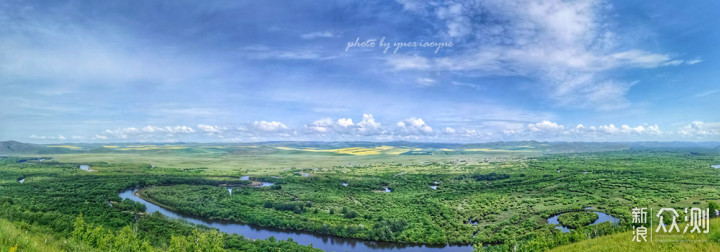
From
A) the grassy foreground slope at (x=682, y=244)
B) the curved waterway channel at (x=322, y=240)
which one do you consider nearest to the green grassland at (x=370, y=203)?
the curved waterway channel at (x=322, y=240)

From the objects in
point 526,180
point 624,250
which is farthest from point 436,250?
point 526,180

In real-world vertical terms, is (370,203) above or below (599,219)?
below

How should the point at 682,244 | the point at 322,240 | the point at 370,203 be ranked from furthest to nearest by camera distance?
the point at 370,203 → the point at 322,240 → the point at 682,244

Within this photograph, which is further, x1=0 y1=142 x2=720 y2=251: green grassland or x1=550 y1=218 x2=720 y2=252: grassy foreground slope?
x1=0 y1=142 x2=720 y2=251: green grassland

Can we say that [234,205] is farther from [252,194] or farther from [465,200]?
[465,200]

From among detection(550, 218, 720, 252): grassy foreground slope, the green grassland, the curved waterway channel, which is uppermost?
detection(550, 218, 720, 252): grassy foreground slope

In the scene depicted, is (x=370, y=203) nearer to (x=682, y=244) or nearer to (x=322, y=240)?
(x=322, y=240)

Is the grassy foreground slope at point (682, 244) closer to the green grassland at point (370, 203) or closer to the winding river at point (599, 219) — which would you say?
the green grassland at point (370, 203)

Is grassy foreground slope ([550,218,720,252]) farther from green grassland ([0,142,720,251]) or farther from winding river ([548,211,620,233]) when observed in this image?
winding river ([548,211,620,233])

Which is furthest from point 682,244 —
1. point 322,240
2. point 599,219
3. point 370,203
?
point 370,203

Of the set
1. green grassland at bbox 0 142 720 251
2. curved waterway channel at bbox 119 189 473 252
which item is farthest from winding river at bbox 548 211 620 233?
curved waterway channel at bbox 119 189 473 252

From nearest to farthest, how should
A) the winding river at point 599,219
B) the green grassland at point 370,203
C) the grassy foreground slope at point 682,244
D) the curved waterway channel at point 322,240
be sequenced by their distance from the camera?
the grassy foreground slope at point 682,244 < the green grassland at point 370,203 < the curved waterway channel at point 322,240 < the winding river at point 599,219
